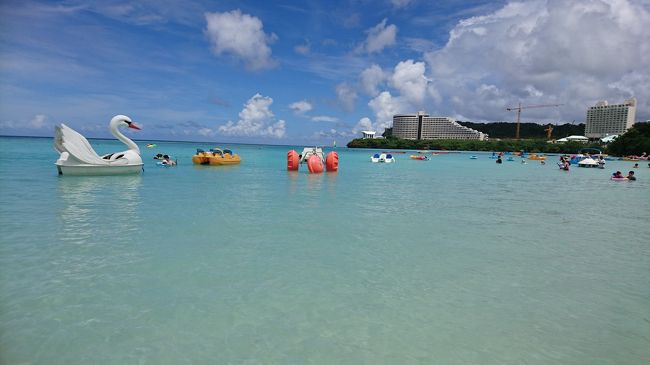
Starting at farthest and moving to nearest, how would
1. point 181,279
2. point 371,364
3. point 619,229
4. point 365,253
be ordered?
point 619,229, point 365,253, point 181,279, point 371,364

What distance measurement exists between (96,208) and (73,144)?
1056 centimetres

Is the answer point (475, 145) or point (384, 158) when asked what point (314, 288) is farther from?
point (475, 145)

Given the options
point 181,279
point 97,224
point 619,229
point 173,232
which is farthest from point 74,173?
point 619,229

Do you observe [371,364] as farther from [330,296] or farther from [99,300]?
[99,300]

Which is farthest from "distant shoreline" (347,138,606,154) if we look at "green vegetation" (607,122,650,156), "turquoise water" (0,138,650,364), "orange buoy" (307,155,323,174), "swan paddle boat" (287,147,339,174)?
"turquoise water" (0,138,650,364)

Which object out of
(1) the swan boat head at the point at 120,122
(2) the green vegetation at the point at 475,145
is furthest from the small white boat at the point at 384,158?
(2) the green vegetation at the point at 475,145

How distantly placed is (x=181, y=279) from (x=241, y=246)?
2.20 m

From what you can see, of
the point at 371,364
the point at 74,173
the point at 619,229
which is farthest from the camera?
the point at 74,173

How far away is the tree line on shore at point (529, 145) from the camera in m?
78.8

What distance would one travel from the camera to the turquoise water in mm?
4281

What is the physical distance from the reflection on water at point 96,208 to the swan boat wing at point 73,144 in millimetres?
1430

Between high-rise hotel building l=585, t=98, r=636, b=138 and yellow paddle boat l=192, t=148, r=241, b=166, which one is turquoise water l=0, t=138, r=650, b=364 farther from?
high-rise hotel building l=585, t=98, r=636, b=138

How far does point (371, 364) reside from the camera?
3.99 m

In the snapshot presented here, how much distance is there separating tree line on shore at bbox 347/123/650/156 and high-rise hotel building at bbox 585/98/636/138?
110ft
